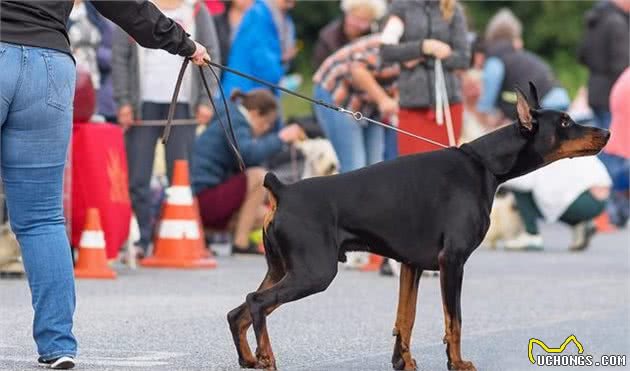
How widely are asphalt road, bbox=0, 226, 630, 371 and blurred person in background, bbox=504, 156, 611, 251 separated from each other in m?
1.69

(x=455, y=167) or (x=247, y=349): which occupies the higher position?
(x=455, y=167)

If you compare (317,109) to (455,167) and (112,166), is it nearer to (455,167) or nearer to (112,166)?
(112,166)

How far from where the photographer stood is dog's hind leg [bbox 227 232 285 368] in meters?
6.98

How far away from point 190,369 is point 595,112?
11.9 m

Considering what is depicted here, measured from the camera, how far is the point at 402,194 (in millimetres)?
7016

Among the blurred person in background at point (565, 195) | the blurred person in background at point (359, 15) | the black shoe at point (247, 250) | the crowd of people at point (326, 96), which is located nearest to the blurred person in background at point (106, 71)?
the crowd of people at point (326, 96)

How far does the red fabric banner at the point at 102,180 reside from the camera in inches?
447

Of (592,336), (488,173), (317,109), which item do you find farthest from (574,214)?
(488,173)

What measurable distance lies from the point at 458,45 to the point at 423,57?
0.30 meters

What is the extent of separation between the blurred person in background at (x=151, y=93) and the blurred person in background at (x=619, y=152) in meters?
3.15

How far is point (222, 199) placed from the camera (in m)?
13.9

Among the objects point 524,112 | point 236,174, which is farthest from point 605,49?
point 524,112

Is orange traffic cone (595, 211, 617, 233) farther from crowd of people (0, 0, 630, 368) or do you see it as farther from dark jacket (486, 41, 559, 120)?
dark jacket (486, 41, 559, 120)

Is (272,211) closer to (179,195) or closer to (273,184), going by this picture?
(273,184)
